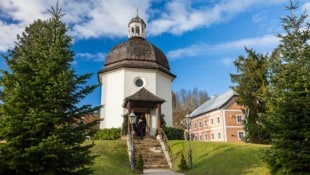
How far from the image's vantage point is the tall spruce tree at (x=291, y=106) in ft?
36.6

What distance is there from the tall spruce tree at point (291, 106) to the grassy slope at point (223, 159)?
1263mm

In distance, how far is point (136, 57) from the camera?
89.5 feet

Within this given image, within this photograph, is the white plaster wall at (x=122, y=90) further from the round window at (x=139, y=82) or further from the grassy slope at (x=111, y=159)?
the grassy slope at (x=111, y=159)

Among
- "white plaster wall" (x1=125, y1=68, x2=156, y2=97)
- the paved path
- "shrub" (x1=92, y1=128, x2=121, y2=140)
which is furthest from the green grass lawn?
"white plaster wall" (x1=125, y1=68, x2=156, y2=97)

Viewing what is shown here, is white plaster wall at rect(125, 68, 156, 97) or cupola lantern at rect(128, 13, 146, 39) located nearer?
white plaster wall at rect(125, 68, 156, 97)

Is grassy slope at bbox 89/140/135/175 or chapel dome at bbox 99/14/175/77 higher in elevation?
chapel dome at bbox 99/14/175/77

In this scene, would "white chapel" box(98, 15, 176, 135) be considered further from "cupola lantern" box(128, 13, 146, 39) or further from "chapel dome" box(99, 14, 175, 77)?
"cupola lantern" box(128, 13, 146, 39)

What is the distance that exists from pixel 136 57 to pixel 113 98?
14.4 ft

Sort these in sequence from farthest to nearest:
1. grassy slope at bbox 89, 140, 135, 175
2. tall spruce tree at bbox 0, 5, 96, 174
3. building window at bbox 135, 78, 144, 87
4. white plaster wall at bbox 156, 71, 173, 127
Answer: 1. white plaster wall at bbox 156, 71, 173, 127
2. building window at bbox 135, 78, 144, 87
3. grassy slope at bbox 89, 140, 135, 175
4. tall spruce tree at bbox 0, 5, 96, 174

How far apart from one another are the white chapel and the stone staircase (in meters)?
3.14

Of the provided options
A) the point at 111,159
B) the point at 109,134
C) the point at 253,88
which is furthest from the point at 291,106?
the point at 109,134

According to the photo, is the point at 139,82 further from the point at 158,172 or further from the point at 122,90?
the point at 158,172

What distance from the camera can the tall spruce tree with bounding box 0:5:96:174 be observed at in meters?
8.98

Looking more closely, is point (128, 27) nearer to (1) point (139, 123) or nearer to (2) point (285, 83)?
(1) point (139, 123)
